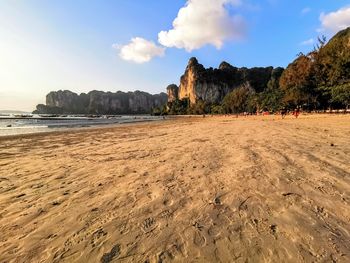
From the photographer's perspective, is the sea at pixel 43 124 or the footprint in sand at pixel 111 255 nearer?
the footprint in sand at pixel 111 255

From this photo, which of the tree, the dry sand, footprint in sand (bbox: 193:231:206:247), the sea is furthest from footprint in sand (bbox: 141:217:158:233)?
the tree

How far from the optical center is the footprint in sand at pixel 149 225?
12.3ft

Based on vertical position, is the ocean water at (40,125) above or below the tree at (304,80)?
below

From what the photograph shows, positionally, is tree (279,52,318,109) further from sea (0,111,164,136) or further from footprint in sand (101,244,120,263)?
footprint in sand (101,244,120,263)

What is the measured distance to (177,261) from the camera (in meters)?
3.01

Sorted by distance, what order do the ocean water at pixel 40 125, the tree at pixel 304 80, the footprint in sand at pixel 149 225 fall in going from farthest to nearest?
the tree at pixel 304 80 → the ocean water at pixel 40 125 → the footprint in sand at pixel 149 225

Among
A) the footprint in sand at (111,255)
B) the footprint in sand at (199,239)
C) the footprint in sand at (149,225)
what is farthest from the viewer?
the footprint in sand at (149,225)

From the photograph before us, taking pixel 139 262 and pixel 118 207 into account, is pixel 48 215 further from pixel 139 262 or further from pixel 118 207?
pixel 139 262

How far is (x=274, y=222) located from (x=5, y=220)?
173 inches

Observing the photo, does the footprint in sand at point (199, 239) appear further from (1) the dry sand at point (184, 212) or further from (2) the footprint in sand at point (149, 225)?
(2) the footprint in sand at point (149, 225)

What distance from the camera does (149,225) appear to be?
3.87 metres

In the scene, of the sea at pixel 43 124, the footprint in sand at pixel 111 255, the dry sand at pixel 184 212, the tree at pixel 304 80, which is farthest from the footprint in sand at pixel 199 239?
the tree at pixel 304 80

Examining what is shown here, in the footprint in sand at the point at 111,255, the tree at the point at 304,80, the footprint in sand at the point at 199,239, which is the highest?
the tree at the point at 304,80

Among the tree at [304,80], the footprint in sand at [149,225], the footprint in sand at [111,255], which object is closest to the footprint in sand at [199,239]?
the footprint in sand at [149,225]
